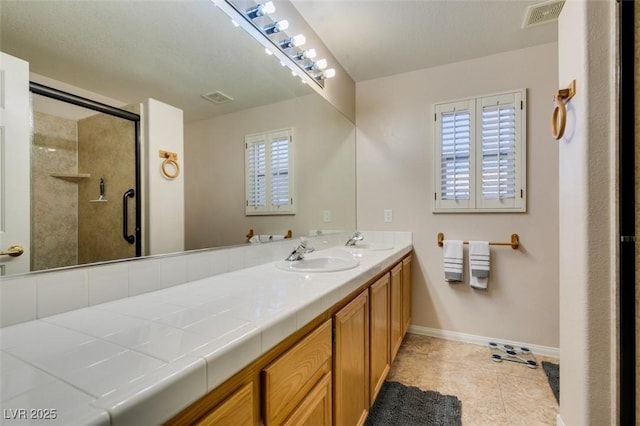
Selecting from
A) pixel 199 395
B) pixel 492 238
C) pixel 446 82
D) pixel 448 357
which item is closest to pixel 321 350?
pixel 199 395

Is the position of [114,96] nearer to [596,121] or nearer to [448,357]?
[596,121]

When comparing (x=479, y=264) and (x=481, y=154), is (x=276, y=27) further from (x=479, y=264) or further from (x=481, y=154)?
(x=479, y=264)

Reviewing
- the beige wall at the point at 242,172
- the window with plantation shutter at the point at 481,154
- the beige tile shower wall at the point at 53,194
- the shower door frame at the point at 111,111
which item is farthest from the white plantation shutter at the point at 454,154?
the beige tile shower wall at the point at 53,194

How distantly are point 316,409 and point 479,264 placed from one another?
1.90 m

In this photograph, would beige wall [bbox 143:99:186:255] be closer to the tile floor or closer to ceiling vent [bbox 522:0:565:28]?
the tile floor

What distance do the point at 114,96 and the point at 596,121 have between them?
174cm

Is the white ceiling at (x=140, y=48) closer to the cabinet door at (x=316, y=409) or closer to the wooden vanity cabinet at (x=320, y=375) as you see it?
the wooden vanity cabinet at (x=320, y=375)

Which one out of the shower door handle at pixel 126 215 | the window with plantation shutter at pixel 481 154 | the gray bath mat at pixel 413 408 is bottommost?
the gray bath mat at pixel 413 408

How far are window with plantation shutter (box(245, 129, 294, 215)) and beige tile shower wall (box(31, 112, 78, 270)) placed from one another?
80 centimetres

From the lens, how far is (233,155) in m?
1.44

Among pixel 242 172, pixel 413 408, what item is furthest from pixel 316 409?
pixel 242 172

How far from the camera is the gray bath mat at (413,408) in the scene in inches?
58.2

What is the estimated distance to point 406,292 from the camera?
7.62 feet

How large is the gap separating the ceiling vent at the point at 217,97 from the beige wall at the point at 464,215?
5.55 ft
